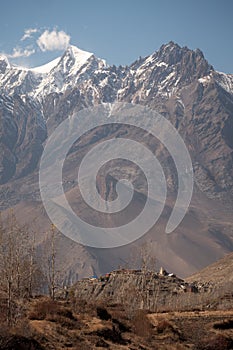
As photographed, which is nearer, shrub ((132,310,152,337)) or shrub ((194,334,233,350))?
shrub ((194,334,233,350))

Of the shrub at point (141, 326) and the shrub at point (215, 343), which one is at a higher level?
the shrub at point (141, 326)

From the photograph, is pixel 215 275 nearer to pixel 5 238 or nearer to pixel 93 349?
pixel 5 238

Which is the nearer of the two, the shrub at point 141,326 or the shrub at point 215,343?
the shrub at point 215,343

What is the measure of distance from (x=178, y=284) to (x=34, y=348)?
6895 cm

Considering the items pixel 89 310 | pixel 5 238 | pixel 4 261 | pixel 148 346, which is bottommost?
pixel 148 346

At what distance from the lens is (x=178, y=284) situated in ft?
292

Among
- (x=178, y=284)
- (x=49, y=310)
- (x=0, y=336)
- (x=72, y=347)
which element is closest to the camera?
(x=0, y=336)

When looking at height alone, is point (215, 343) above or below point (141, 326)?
below

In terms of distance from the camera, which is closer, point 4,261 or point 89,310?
point 4,261

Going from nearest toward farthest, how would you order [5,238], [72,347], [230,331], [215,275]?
[72,347]
[230,331]
[5,238]
[215,275]

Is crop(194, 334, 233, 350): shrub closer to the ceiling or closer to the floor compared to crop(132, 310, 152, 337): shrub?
closer to the floor

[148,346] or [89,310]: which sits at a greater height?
[89,310]

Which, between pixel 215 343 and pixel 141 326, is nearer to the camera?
pixel 215 343

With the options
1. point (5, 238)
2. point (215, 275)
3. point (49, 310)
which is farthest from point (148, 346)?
point (215, 275)
